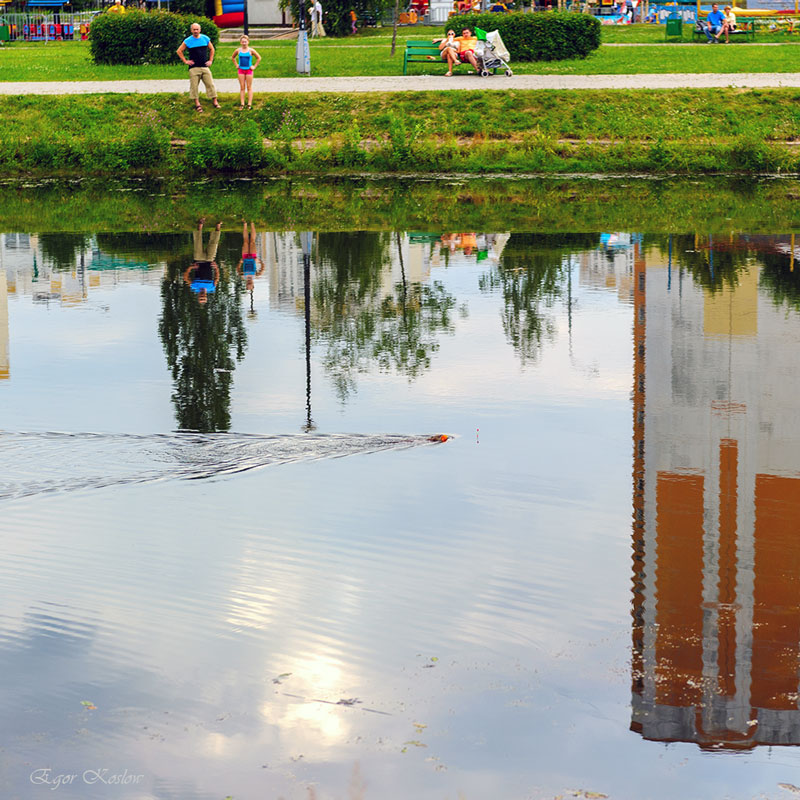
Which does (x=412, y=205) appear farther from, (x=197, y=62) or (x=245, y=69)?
(x=197, y=62)

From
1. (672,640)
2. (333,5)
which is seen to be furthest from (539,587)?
(333,5)

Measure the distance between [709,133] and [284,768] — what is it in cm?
2247

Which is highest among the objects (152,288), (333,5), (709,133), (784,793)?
(333,5)

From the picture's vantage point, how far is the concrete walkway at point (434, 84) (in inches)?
1152

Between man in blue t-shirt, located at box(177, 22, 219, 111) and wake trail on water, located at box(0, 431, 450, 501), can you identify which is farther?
man in blue t-shirt, located at box(177, 22, 219, 111)

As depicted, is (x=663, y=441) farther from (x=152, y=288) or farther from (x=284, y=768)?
(x=152, y=288)

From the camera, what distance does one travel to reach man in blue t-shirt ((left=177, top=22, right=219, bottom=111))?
91.3 ft

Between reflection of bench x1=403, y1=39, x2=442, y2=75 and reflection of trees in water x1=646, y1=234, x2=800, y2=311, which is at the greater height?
reflection of bench x1=403, y1=39, x2=442, y2=75

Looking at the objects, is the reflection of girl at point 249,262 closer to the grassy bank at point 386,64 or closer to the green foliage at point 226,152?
the green foliage at point 226,152

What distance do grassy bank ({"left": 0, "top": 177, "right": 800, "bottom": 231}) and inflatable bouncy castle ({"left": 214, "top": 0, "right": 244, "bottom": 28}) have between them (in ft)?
86.2

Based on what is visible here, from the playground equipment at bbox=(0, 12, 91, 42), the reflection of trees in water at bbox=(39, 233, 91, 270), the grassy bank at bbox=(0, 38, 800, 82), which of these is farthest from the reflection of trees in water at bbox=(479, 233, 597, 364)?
the playground equipment at bbox=(0, 12, 91, 42)

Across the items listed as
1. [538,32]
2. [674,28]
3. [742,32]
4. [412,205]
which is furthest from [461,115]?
[742,32]

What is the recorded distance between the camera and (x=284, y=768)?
589cm

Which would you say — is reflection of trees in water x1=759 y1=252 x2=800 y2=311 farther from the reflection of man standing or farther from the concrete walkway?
the concrete walkway
